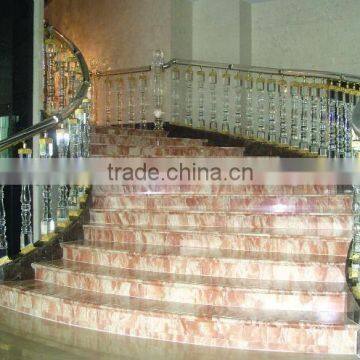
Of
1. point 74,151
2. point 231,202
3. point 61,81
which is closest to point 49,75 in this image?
point 61,81

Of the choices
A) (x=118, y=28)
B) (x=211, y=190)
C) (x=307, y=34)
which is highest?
(x=118, y=28)

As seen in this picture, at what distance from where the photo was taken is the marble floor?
3.02 metres

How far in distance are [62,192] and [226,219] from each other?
5.04ft

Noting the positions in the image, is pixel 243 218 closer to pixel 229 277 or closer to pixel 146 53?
pixel 229 277

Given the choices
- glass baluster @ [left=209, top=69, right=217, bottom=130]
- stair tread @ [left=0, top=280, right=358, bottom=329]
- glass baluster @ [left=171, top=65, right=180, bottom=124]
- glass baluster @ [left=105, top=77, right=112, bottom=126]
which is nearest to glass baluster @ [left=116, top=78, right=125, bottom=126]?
glass baluster @ [left=105, top=77, right=112, bottom=126]

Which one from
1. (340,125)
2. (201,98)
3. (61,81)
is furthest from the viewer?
(201,98)

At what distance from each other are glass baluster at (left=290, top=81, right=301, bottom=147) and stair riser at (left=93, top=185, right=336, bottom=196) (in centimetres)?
239

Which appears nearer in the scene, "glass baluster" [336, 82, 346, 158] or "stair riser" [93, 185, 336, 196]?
"stair riser" [93, 185, 336, 196]

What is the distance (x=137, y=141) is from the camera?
6777mm

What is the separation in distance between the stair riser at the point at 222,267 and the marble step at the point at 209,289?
0.23 ft

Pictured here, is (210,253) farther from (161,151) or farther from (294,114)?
(294,114)

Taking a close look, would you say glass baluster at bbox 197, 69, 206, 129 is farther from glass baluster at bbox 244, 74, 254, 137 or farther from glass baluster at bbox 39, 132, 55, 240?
glass baluster at bbox 39, 132, 55, 240

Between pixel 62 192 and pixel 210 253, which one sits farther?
pixel 62 192

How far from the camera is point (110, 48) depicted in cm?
939
